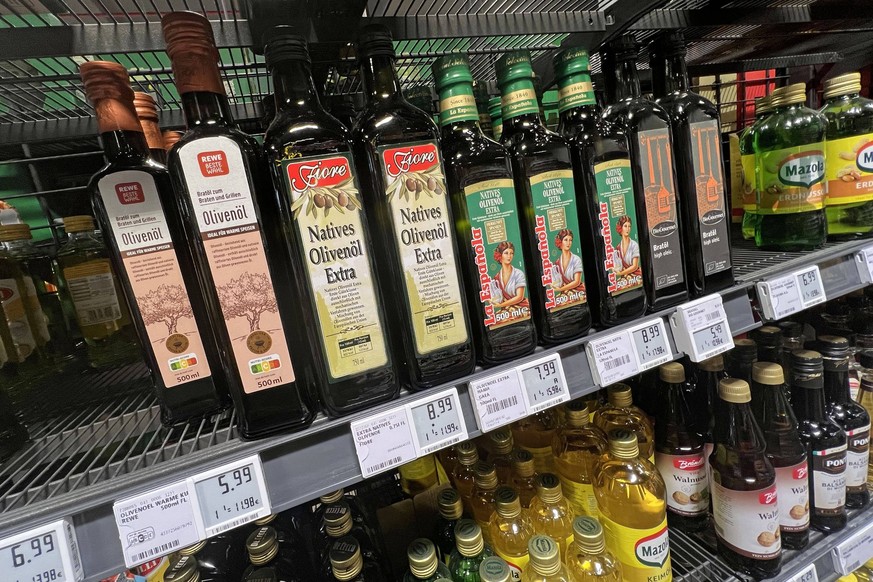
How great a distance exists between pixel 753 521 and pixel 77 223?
4.92 ft

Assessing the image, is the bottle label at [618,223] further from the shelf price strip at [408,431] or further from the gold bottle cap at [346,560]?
the gold bottle cap at [346,560]

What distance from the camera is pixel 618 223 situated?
2.61 feet

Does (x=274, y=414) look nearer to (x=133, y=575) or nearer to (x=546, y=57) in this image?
(x=133, y=575)

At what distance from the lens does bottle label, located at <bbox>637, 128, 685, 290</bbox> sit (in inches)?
32.1

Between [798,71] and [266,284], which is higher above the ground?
[798,71]

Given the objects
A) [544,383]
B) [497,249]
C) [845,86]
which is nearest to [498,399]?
[544,383]

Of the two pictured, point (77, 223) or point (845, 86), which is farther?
point (845, 86)

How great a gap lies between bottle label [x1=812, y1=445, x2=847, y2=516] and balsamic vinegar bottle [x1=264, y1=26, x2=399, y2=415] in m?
1.07

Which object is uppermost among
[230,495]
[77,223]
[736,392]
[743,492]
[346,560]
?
[77,223]

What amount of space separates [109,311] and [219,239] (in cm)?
50

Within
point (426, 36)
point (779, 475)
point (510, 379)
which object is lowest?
point (779, 475)

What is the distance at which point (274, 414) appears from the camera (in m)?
0.58

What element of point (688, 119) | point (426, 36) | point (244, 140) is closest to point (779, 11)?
point (688, 119)

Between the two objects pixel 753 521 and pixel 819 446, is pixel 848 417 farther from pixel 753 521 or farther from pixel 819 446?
pixel 753 521
